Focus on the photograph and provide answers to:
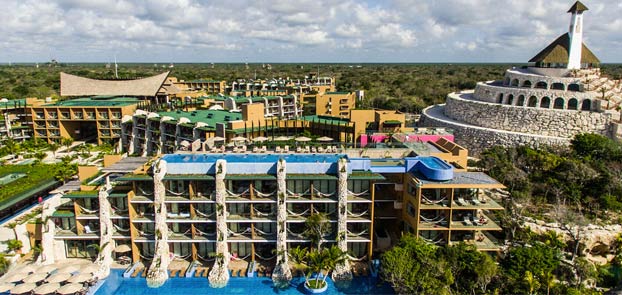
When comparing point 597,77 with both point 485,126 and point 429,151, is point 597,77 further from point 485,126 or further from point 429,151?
point 429,151

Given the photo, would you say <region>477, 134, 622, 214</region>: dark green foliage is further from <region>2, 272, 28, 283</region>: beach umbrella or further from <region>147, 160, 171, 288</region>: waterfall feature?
<region>2, 272, 28, 283</region>: beach umbrella

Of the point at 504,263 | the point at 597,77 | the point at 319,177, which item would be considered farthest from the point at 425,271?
the point at 597,77

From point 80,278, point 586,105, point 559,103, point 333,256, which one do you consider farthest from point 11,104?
point 586,105

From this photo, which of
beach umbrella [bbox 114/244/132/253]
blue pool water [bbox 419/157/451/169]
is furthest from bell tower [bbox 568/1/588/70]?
beach umbrella [bbox 114/244/132/253]

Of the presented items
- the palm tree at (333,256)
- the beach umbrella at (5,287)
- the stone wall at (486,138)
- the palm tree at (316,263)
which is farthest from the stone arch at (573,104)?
the beach umbrella at (5,287)

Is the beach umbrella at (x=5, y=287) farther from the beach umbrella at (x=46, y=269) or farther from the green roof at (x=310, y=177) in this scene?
the green roof at (x=310, y=177)

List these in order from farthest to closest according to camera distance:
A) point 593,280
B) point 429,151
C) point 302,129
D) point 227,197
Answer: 1. point 302,129
2. point 429,151
3. point 227,197
4. point 593,280

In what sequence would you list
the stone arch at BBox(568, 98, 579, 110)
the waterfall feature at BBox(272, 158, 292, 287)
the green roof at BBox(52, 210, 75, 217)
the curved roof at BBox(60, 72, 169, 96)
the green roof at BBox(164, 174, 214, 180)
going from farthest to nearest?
the curved roof at BBox(60, 72, 169, 96) < the stone arch at BBox(568, 98, 579, 110) < the green roof at BBox(52, 210, 75, 217) < the green roof at BBox(164, 174, 214, 180) < the waterfall feature at BBox(272, 158, 292, 287)
